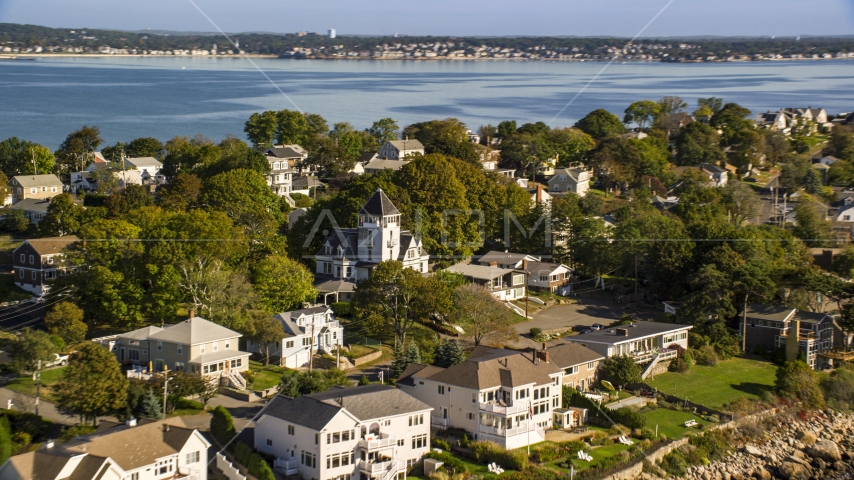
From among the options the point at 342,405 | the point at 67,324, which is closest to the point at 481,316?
the point at 342,405

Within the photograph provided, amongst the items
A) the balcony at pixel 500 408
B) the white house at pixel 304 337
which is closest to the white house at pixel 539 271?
the white house at pixel 304 337

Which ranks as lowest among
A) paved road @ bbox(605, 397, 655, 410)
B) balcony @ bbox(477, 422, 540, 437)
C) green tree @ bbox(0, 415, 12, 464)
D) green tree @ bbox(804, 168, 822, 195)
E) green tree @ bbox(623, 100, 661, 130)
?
paved road @ bbox(605, 397, 655, 410)

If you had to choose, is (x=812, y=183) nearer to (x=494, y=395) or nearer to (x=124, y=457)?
(x=494, y=395)

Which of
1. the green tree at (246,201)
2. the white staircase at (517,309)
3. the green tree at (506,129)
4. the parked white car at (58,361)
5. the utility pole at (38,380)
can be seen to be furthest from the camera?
the green tree at (506,129)

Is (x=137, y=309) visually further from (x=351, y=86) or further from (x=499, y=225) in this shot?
(x=351, y=86)

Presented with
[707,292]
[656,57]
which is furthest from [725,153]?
[656,57]

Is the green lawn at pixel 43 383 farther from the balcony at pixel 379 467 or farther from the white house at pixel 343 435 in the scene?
the balcony at pixel 379 467

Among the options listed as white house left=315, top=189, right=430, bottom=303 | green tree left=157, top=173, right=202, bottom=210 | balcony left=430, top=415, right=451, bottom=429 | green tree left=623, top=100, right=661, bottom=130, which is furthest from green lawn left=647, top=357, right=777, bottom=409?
green tree left=623, top=100, right=661, bottom=130

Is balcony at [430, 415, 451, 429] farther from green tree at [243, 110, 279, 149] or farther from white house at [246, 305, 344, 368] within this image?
green tree at [243, 110, 279, 149]
